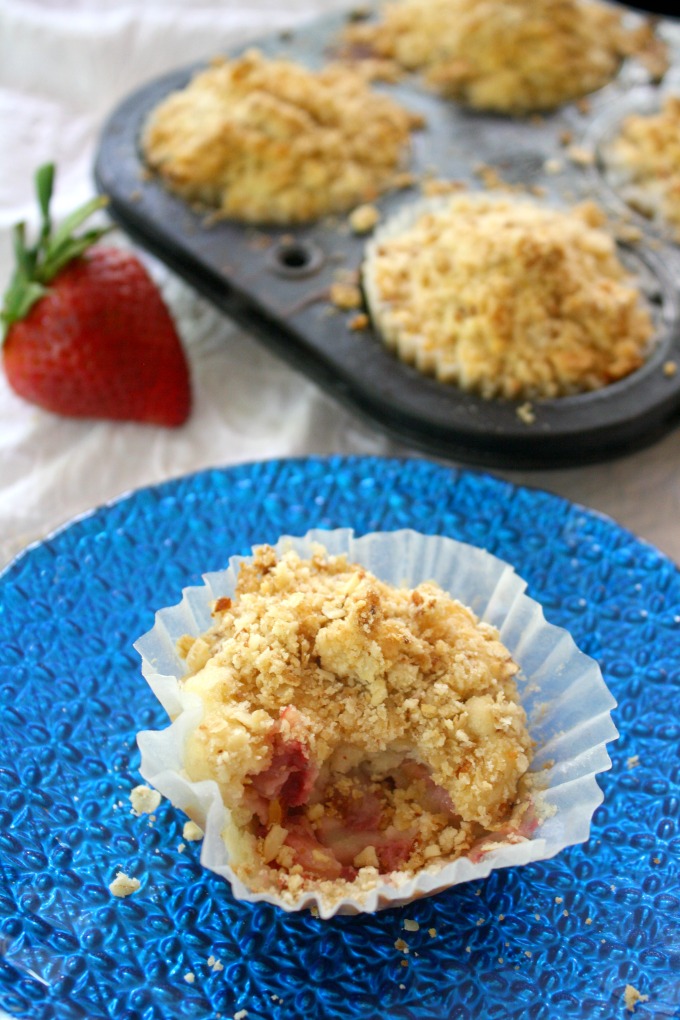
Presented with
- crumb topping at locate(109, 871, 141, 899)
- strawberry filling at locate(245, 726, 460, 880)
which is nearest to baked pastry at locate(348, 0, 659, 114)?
strawberry filling at locate(245, 726, 460, 880)

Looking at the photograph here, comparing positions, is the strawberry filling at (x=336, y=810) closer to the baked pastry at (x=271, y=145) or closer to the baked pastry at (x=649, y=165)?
the baked pastry at (x=271, y=145)

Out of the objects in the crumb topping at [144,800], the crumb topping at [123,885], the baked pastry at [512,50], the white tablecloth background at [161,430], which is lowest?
the white tablecloth background at [161,430]

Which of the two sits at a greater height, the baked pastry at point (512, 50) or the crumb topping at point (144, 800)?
the baked pastry at point (512, 50)

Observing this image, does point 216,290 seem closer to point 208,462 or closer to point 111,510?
point 208,462

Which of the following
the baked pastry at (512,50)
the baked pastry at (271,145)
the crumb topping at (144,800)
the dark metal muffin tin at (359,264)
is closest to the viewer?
Answer: the crumb topping at (144,800)

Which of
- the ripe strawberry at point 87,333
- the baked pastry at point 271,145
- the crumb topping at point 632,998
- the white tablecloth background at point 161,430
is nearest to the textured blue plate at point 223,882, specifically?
the crumb topping at point 632,998

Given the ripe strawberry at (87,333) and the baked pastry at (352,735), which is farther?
the ripe strawberry at (87,333)

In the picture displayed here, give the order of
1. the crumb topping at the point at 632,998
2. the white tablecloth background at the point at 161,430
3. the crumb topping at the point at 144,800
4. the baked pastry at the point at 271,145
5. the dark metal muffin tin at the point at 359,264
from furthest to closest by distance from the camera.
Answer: the baked pastry at the point at 271,145
the white tablecloth background at the point at 161,430
the dark metal muffin tin at the point at 359,264
the crumb topping at the point at 144,800
the crumb topping at the point at 632,998
